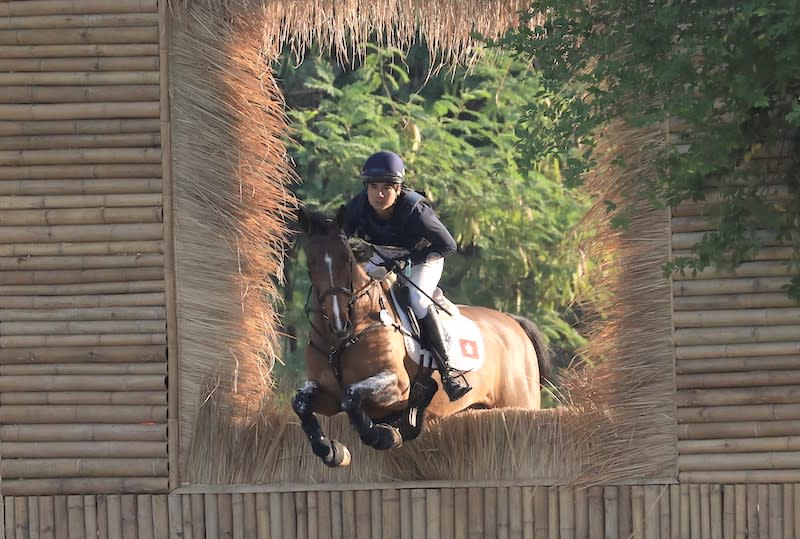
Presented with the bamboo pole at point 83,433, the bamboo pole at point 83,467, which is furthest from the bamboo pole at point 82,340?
the bamboo pole at point 83,467

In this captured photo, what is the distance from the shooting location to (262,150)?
9.81 meters

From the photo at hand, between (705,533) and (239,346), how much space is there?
317cm

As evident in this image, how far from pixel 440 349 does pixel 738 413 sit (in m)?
2.01

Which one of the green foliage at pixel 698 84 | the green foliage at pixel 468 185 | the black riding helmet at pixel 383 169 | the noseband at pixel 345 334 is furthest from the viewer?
the green foliage at pixel 468 185

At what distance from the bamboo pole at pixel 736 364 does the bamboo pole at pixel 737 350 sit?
1.2 inches

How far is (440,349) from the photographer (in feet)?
32.2

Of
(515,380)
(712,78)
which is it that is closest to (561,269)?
(515,380)

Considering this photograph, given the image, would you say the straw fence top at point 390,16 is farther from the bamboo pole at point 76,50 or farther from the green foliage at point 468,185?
the green foliage at point 468,185

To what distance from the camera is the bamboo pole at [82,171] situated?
9.46 meters

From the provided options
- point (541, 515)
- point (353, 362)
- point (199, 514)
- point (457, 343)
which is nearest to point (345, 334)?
point (353, 362)

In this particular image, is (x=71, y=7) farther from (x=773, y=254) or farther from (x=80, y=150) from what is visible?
(x=773, y=254)

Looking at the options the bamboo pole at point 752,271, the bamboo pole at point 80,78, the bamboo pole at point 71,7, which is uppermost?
the bamboo pole at point 71,7

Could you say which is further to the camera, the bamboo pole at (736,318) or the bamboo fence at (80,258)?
the bamboo fence at (80,258)

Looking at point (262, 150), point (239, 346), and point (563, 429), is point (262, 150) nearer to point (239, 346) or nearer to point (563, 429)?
point (239, 346)
